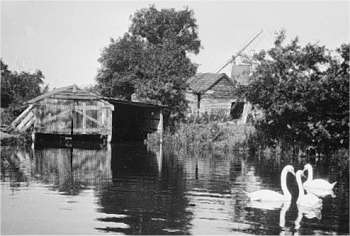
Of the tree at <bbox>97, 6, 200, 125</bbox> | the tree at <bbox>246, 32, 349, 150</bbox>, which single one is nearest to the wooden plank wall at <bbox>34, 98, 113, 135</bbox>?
the tree at <bbox>97, 6, 200, 125</bbox>

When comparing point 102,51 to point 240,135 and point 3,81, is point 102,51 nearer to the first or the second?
point 3,81

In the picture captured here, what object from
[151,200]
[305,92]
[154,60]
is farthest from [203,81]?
[151,200]

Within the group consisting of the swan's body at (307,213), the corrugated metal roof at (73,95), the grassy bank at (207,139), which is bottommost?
the swan's body at (307,213)

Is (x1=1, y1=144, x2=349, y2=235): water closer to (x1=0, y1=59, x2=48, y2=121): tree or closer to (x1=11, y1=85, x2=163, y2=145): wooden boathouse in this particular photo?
(x1=11, y1=85, x2=163, y2=145): wooden boathouse

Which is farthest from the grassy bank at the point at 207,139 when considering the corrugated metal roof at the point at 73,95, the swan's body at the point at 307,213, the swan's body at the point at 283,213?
the swan's body at the point at 307,213

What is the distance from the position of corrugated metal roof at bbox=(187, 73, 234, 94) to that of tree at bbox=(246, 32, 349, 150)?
2522cm

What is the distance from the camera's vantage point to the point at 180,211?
1586 centimetres

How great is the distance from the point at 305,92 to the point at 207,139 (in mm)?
10833

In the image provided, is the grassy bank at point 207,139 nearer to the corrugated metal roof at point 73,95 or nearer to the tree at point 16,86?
the corrugated metal roof at point 73,95

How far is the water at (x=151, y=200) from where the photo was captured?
45.9 ft

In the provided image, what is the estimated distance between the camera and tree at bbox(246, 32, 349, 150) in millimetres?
34125

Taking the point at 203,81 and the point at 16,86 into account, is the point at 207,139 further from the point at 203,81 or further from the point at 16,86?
the point at 16,86

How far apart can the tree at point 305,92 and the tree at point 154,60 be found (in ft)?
66.5

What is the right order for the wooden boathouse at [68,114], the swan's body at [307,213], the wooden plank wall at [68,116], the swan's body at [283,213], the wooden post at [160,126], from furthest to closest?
the wooden post at [160,126], the wooden plank wall at [68,116], the wooden boathouse at [68,114], the swan's body at [307,213], the swan's body at [283,213]
